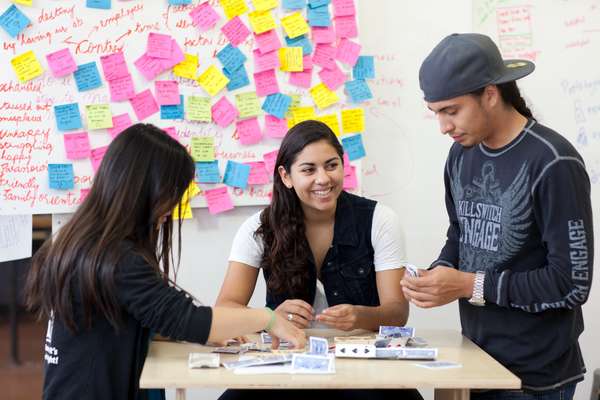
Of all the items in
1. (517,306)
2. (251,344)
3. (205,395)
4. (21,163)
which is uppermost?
(21,163)

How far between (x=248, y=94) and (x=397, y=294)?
1.08 m

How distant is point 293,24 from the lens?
10.00ft

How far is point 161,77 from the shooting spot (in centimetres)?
301

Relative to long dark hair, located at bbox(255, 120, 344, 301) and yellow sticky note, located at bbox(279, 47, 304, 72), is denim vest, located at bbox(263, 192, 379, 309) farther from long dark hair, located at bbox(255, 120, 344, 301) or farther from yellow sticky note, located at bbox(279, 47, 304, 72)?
yellow sticky note, located at bbox(279, 47, 304, 72)

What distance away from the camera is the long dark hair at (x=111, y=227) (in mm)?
1810

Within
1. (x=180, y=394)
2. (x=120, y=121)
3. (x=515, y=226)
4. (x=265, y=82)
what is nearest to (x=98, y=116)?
(x=120, y=121)

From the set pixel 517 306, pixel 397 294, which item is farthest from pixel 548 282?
pixel 397 294

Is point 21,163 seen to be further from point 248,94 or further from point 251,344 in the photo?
point 251,344

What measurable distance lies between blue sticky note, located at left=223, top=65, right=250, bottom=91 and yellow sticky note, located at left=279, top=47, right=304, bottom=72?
15cm

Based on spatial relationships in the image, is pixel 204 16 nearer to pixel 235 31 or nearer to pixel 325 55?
pixel 235 31

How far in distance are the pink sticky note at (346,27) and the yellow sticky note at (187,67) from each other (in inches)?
22.7

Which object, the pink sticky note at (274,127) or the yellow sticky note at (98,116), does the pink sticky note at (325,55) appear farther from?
the yellow sticky note at (98,116)

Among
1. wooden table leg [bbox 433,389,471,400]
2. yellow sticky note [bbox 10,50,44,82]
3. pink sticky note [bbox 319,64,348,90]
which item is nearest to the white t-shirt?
wooden table leg [bbox 433,389,471,400]

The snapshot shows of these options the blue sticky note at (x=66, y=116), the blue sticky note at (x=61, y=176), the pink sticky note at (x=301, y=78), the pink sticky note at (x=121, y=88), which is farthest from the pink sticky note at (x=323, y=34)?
the blue sticky note at (x=61, y=176)
